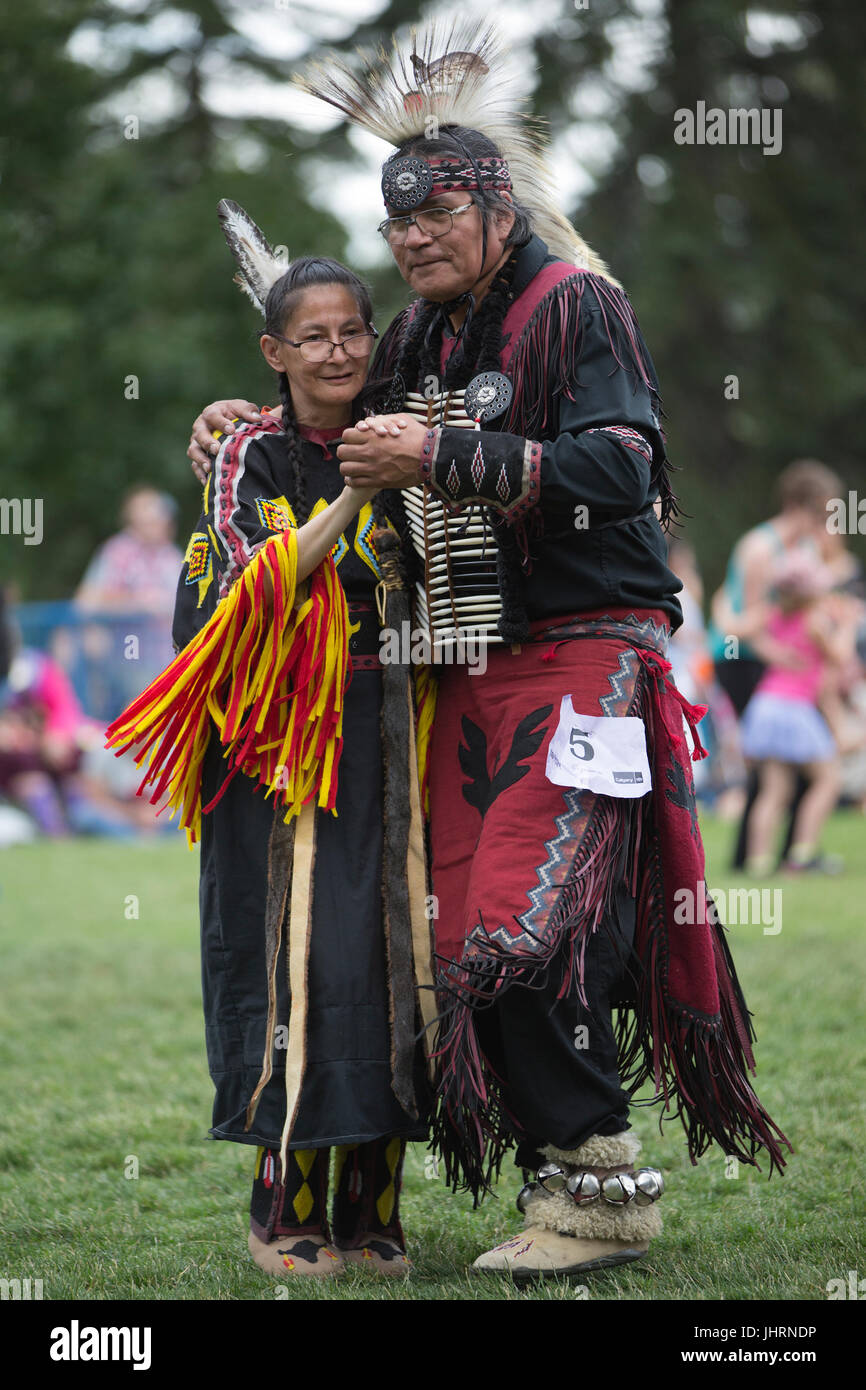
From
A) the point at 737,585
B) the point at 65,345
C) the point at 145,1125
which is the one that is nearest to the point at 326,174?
the point at 65,345

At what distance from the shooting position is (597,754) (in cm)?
322

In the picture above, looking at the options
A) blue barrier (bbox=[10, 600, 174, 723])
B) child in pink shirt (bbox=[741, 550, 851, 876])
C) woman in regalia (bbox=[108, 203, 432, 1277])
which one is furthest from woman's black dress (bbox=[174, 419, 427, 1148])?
blue barrier (bbox=[10, 600, 174, 723])

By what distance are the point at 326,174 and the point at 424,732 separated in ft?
52.0

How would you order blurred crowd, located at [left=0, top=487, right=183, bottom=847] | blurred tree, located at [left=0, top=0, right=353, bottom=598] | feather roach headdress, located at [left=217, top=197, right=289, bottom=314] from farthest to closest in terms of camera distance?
blurred tree, located at [left=0, top=0, right=353, bottom=598] → blurred crowd, located at [left=0, top=487, right=183, bottom=847] → feather roach headdress, located at [left=217, top=197, right=289, bottom=314]

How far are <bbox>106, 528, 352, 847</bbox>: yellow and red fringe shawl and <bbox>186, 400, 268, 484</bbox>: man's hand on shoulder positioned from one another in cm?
37

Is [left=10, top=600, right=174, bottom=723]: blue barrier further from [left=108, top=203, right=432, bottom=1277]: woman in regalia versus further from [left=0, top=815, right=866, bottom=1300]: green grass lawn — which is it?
[left=108, top=203, right=432, bottom=1277]: woman in regalia

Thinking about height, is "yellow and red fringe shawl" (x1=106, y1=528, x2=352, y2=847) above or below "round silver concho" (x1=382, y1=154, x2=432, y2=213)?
below

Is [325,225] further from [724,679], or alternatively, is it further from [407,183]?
[407,183]

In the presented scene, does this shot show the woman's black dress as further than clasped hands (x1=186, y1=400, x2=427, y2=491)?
Yes

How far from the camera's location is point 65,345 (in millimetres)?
16375

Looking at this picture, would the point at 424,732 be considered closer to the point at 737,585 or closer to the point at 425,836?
the point at 425,836

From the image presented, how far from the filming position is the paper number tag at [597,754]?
321cm

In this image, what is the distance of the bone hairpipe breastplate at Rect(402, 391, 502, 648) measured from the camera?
3359 millimetres
